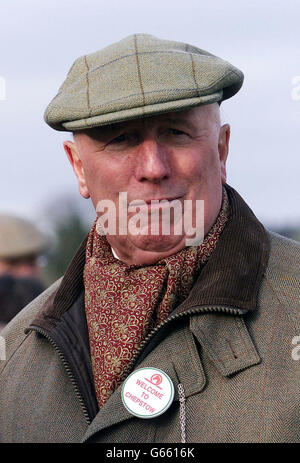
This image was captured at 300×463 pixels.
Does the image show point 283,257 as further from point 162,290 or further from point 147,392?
point 147,392

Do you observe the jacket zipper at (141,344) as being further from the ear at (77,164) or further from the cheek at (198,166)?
the ear at (77,164)

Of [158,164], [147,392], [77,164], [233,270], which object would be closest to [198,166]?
[158,164]

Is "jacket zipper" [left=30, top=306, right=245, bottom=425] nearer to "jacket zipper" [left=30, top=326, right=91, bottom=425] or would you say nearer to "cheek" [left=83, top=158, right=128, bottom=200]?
Result: "jacket zipper" [left=30, top=326, right=91, bottom=425]

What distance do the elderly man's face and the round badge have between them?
0.48 meters

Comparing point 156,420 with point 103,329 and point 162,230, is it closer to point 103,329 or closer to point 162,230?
point 103,329

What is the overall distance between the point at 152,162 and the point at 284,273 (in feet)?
2.21

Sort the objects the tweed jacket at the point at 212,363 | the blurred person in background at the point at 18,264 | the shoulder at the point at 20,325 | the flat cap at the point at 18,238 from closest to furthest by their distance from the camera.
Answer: the tweed jacket at the point at 212,363 < the shoulder at the point at 20,325 < the blurred person in background at the point at 18,264 < the flat cap at the point at 18,238

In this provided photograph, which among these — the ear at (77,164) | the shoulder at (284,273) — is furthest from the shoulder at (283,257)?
the ear at (77,164)

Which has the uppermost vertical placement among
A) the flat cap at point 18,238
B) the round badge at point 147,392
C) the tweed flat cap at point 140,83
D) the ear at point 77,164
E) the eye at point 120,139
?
the tweed flat cap at point 140,83

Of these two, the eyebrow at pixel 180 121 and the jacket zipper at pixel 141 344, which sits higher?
the eyebrow at pixel 180 121

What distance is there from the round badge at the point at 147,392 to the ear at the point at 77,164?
85cm

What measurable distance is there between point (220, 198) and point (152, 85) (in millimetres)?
558

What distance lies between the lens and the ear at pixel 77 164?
13.1 feet

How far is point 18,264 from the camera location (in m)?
6.92
